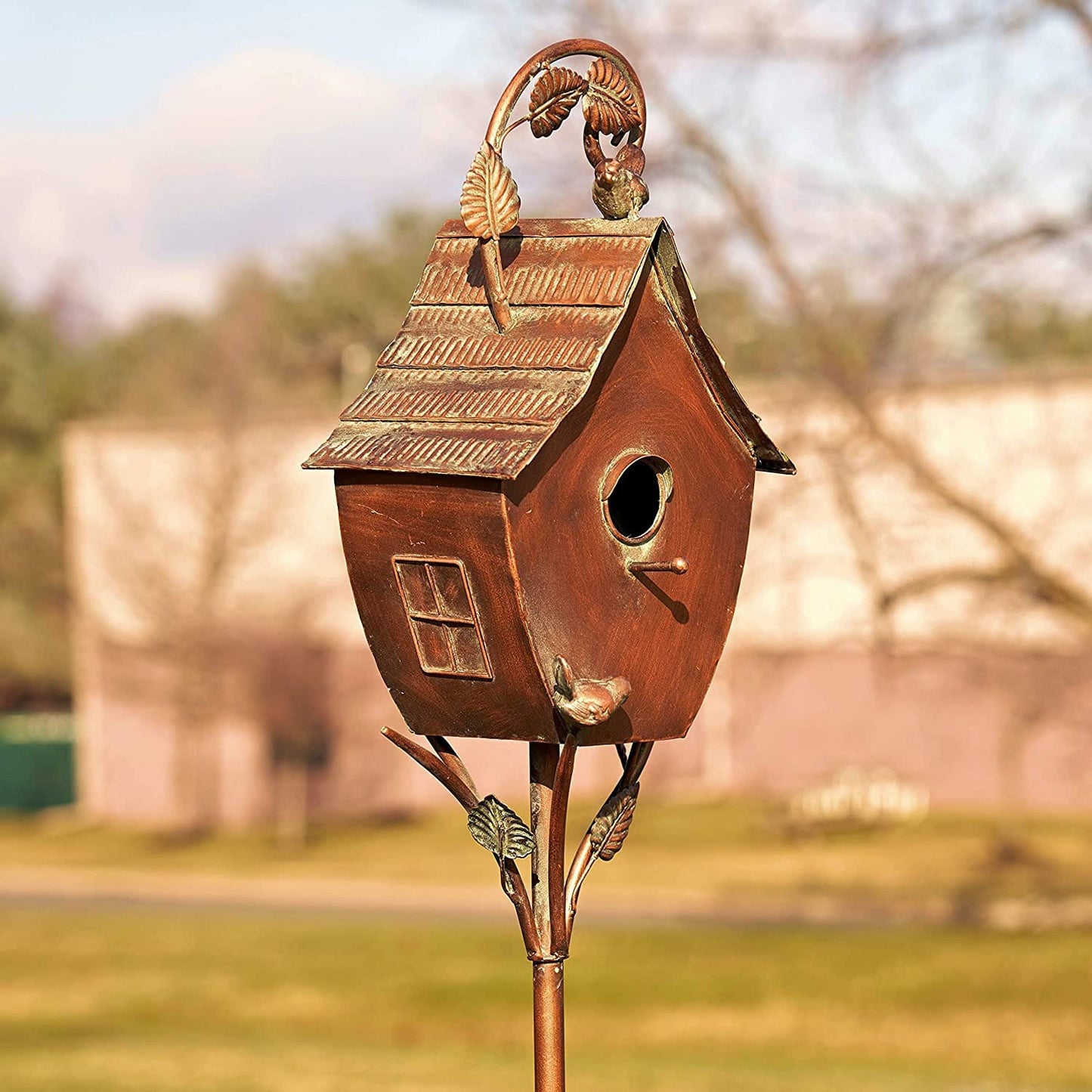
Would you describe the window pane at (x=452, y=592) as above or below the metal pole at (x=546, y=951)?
above

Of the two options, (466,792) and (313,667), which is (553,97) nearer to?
(466,792)

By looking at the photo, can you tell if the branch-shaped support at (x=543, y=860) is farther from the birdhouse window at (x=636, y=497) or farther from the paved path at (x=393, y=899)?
the paved path at (x=393, y=899)

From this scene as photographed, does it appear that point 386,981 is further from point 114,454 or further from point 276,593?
point 114,454

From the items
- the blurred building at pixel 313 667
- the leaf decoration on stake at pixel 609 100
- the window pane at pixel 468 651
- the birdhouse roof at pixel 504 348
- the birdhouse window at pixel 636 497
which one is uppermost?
the blurred building at pixel 313 667

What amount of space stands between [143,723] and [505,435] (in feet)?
94.4

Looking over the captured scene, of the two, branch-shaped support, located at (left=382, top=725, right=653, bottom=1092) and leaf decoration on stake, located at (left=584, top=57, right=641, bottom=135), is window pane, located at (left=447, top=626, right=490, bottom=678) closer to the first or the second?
branch-shaped support, located at (left=382, top=725, right=653, bottom=1092)

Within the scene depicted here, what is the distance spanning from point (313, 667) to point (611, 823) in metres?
24.5

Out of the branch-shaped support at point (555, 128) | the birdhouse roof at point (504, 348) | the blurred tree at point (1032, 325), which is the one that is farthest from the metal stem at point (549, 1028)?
the blurred tree at point (1032, 325)

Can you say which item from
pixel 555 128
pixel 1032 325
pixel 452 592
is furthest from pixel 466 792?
pixel 1032 325

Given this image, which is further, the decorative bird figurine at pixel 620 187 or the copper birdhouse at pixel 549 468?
the decorative bird figurine at pixel 620 187

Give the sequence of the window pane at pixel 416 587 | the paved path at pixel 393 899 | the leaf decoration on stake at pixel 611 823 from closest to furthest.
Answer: the window pane at pixel 416 587 < the leaf decoration on stake at pixel 611 823 < the paved path at pixel 393 899

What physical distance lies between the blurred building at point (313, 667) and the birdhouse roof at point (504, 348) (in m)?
13.0

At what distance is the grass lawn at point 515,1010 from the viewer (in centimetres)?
1138

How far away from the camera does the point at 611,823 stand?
374 cm
